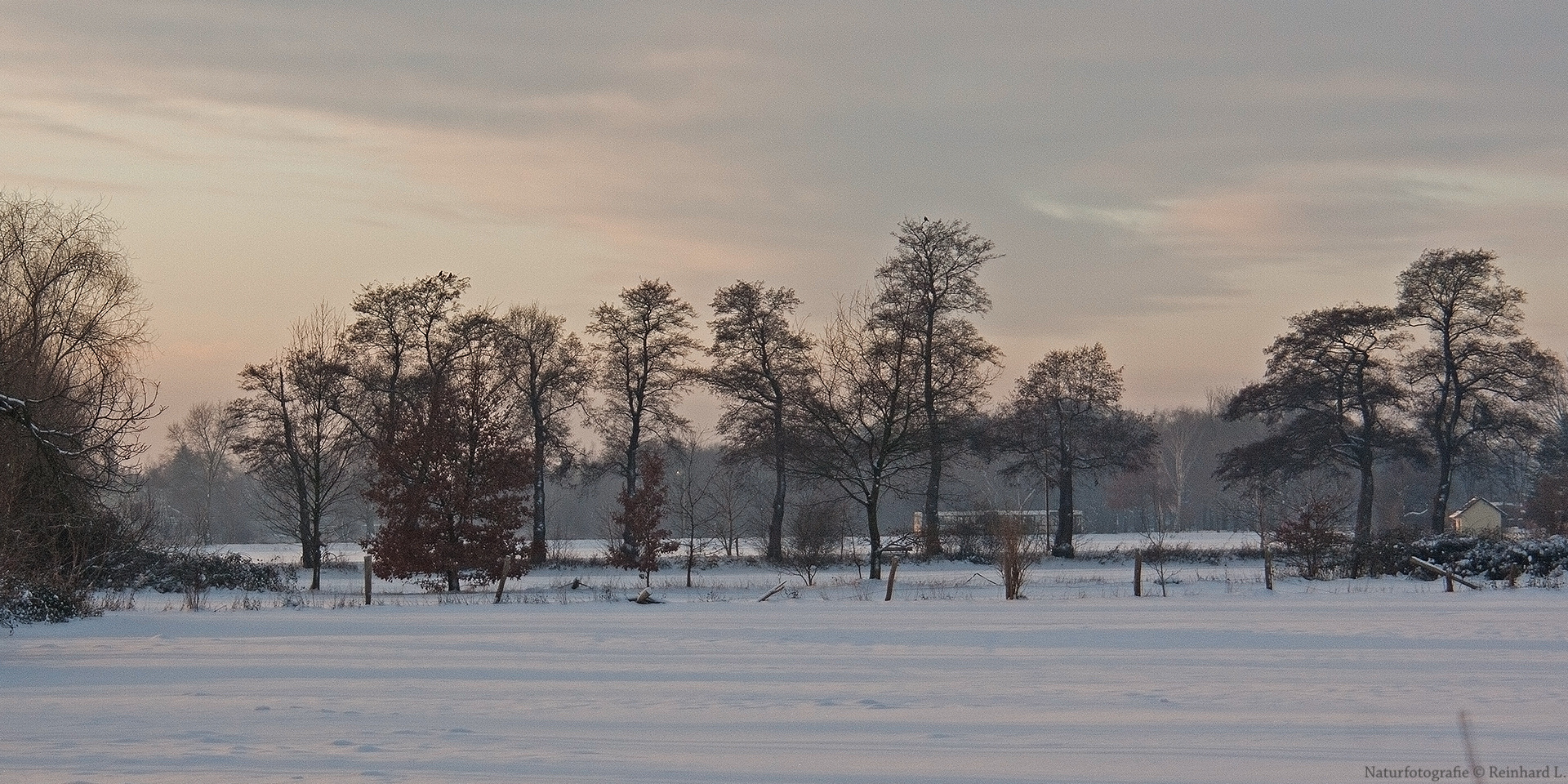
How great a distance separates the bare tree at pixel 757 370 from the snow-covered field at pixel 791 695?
20.7 meters

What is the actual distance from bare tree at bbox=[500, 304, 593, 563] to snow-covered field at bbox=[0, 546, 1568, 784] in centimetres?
2308

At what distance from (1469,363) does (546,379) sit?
3564 centimetres

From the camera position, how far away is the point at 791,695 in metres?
12.7

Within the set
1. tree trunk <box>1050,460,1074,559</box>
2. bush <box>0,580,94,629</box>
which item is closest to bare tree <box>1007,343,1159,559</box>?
tree trunk <box>1050,460,1074,559</box>

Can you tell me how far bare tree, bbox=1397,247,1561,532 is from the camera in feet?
146

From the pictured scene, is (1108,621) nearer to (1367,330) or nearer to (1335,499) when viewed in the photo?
(1335,499)

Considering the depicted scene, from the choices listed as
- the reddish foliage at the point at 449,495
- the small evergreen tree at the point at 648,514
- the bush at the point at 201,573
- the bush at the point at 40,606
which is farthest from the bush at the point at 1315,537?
the bush at the point at 40,606

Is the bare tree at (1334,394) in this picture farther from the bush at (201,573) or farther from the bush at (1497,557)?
the bush at (201,573)

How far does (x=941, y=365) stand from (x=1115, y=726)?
3284 cm

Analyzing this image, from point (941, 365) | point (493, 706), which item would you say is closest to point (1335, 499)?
point (941, 365)

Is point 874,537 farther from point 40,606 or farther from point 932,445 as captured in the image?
point 40,606

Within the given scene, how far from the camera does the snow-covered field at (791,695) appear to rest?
9070mm

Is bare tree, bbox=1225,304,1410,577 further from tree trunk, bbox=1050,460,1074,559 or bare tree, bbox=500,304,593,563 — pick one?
bare tree, bbox=500,304,593,563

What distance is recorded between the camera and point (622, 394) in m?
47.0
